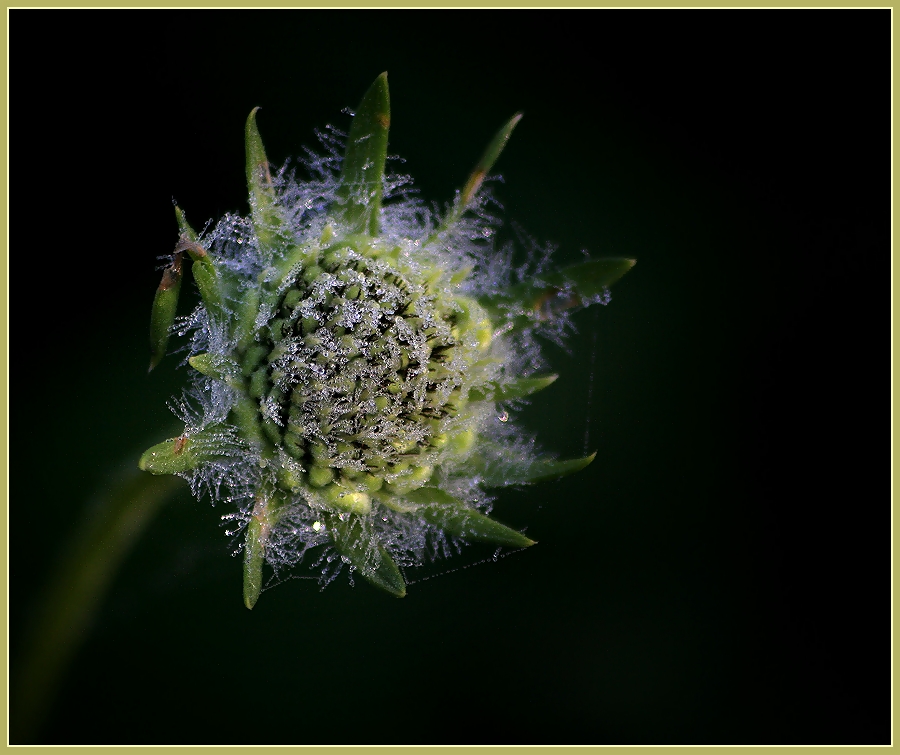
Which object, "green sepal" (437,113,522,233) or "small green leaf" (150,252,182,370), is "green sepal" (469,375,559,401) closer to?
"green sepal" (437,113,522,233)

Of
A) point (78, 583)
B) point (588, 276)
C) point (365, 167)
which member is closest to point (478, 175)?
point (365, 167)

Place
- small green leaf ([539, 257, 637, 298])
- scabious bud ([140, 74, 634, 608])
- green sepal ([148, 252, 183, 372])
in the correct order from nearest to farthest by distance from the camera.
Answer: green sepal ([148, 252, 183, 372]) → scabious bud ([140, 74, 634, 608]) → small green leaf ([539, 257, 637, 298])

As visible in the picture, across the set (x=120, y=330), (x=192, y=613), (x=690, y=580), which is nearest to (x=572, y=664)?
(x=690, y=580)

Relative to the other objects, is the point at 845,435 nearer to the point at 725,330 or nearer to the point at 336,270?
the point at 725,330

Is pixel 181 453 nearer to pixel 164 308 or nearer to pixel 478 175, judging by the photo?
pixel 164 308

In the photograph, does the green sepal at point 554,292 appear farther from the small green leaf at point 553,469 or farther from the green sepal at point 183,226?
the green sepal at point 183,226

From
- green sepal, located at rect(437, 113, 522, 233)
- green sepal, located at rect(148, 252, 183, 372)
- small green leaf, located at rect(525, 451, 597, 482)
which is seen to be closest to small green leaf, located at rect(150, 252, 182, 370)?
green sepal, located at rect(148, 252, 183, 372)
